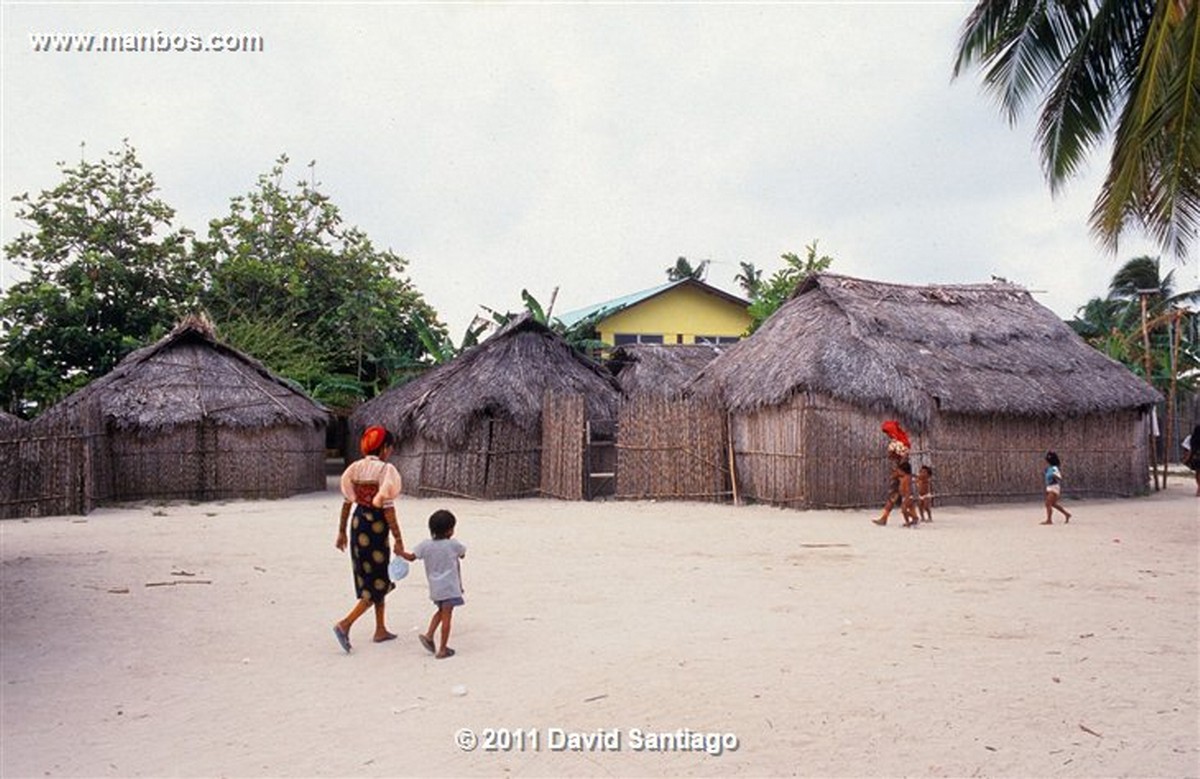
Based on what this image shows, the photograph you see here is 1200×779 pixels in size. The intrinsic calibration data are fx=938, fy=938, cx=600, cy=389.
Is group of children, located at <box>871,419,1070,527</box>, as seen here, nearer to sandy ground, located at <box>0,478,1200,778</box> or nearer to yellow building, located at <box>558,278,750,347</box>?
sandy ground, located at <box>0,478,1200,778</box>

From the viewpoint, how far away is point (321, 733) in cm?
395

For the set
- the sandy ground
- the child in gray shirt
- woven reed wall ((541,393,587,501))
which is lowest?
the sandy ground

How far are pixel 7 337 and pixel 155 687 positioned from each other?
64.8ft

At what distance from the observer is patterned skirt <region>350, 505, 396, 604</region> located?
215 inches

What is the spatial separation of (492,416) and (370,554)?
38.3 feet

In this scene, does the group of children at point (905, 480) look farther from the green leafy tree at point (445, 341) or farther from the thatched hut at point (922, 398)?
→ the green leafy tree at point (445, 341)

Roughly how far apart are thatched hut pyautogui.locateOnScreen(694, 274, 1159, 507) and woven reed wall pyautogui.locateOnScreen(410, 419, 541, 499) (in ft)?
11.4

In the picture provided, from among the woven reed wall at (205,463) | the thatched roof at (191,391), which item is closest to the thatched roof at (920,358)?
the woven reed wall at (205,463)

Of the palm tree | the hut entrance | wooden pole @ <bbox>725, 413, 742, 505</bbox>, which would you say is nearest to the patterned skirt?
the palm tree

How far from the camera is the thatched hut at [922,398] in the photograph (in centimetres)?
1389

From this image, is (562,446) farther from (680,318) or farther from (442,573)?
(680,318)

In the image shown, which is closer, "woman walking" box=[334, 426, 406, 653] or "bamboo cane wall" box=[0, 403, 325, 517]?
"woman walking" box=[334, 426, 406, 653]

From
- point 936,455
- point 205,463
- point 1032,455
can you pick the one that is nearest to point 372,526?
point 936,455

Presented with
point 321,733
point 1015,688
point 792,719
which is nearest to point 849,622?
point 1015,688
